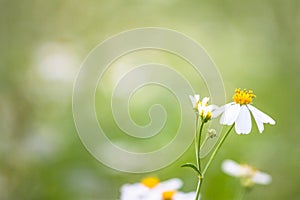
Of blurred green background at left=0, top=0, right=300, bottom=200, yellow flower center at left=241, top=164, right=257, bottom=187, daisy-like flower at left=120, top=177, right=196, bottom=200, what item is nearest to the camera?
daisy-like flower at left=120, top=177, right=196, bottom=200

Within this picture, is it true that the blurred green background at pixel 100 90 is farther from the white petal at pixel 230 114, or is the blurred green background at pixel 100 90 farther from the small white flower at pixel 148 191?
the white petal at pixel 230 114

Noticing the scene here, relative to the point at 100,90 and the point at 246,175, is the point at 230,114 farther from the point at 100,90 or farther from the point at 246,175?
the point at 100,90

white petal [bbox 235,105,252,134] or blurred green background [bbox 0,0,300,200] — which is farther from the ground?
blurred green background [bbox 0,0,300,200]

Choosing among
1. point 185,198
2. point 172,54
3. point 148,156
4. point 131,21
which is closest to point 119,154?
point 148,156

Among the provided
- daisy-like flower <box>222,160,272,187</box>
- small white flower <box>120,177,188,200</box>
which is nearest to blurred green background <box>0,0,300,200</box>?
daisy-like flower <box>222,160,272,187</box>

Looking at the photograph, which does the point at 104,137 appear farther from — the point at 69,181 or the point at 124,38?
the point at 124,38

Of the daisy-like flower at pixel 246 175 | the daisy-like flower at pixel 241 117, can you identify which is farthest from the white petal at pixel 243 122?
the daisy-like flower at pixel 246 175

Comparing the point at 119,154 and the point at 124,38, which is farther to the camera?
the point at 124,38

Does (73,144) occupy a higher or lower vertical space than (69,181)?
higher

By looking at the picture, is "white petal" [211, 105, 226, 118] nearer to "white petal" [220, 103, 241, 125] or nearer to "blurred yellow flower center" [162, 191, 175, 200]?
"white petal" [220, 103, 241, 125]
